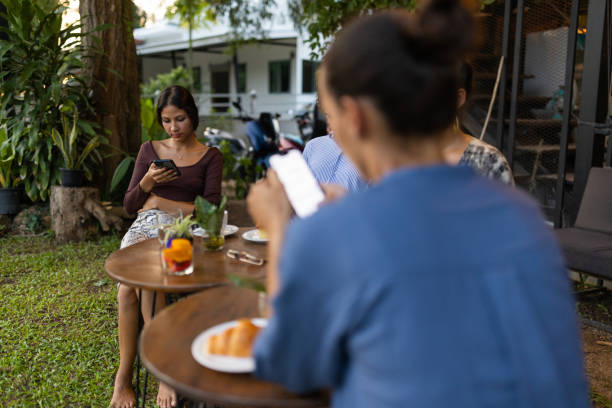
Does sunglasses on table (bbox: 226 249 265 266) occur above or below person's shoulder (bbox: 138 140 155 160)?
below

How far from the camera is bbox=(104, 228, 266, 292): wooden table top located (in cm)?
173

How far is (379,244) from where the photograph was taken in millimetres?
792

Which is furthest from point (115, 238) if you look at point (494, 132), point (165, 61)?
point (165, 61)

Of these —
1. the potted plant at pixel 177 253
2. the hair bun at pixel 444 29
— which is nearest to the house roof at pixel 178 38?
the potted plant at pixel 177 253

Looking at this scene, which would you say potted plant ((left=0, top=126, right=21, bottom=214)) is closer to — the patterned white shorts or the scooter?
the patterned white shorts

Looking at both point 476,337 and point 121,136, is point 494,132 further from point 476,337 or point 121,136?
point 476,337

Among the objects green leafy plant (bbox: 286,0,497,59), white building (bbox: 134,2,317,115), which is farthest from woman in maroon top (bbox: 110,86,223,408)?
white building (bbox: 134,2,317,115)

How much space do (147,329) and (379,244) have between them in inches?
32.6

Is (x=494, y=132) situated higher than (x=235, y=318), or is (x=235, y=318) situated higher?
(x=494, y=132)

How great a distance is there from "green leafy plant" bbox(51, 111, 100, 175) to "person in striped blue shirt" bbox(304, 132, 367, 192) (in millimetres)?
3319

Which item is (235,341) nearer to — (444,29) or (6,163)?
(444,29)

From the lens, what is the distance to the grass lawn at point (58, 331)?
256 cm

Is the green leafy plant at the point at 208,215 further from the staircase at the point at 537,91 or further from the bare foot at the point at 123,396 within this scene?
the staircase at the point at 537,91

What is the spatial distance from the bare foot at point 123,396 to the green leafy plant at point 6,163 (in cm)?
369
